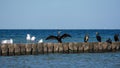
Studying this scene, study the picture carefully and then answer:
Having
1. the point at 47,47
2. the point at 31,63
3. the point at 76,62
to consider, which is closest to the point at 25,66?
the point at 31,63

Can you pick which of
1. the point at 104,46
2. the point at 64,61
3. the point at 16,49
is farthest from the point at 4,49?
the point at 104,46

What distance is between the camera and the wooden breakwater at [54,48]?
34281mm

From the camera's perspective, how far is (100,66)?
2939 cm

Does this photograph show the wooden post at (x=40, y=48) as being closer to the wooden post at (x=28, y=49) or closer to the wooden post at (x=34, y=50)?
the wooden post at (x=34, y=50)

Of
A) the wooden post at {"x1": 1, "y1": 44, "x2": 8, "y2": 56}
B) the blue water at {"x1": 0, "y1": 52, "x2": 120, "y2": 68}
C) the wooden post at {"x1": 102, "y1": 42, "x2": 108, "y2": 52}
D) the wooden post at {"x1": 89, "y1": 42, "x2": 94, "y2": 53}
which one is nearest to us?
the blue water at {"x1": 0, "y1": 52, "x2": 120, "y2": 68}

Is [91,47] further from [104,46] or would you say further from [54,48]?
[54,48]

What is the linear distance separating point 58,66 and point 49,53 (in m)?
6.93

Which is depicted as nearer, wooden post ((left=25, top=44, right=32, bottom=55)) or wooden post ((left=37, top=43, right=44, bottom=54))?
wooden post ((left=25, top=44, right=32, bottom=55))

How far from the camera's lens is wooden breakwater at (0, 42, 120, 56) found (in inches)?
1350

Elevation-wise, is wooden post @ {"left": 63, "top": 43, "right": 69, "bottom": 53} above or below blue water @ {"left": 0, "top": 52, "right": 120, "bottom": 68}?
above

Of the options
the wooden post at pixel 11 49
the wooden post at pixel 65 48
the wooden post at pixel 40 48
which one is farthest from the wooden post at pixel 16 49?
the wooden post at pixel 65 48

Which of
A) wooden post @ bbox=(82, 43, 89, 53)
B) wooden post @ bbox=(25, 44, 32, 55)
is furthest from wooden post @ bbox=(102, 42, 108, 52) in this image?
wooden post @ bbox=(25, 44, 32, 55)

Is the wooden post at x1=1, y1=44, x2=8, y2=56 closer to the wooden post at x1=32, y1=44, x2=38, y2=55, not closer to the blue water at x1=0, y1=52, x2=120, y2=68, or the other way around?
the blue water at x1=0, y1=52, x2=120, y2=68

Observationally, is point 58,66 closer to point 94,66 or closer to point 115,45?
point 94,66
